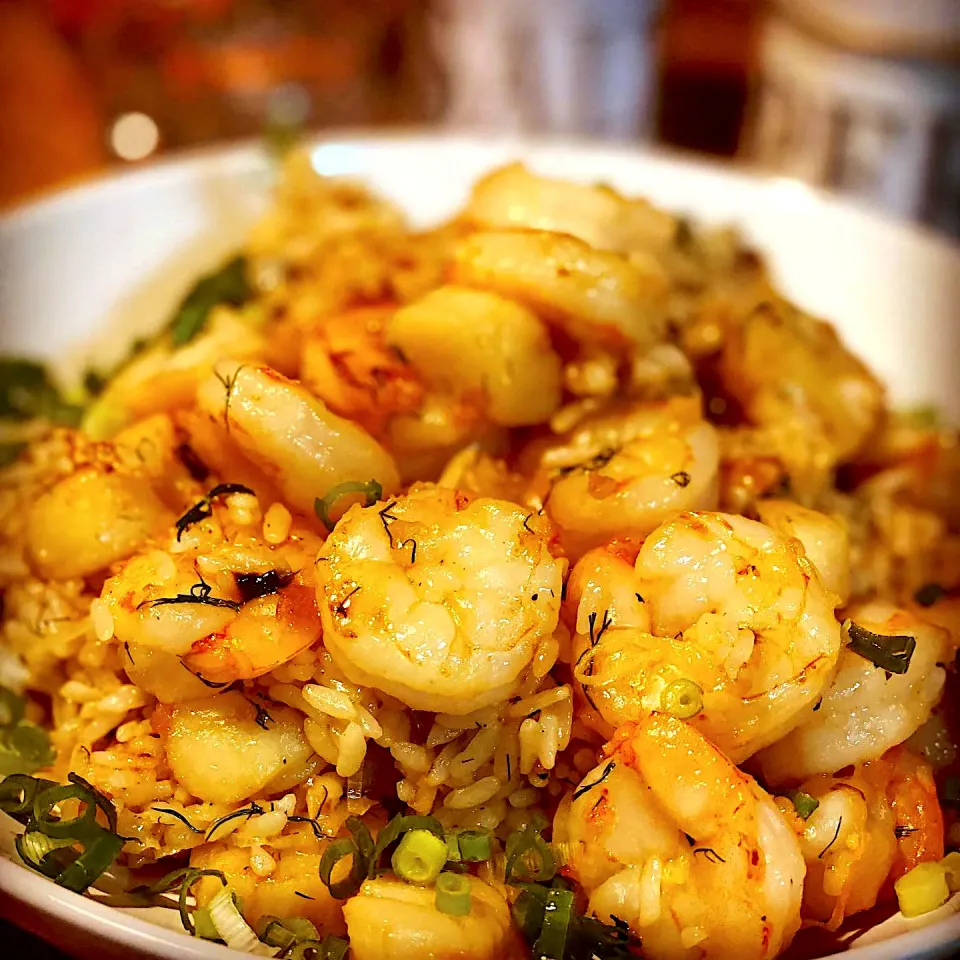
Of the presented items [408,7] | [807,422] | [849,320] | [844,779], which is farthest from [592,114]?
[844,779]

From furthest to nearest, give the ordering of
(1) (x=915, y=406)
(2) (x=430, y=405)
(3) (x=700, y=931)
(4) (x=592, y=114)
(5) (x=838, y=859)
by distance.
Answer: (4) (x=592, y=114) → (1) (x=915, y=406) → (2) (x=430, y=405) → (5) (x=838, y=859) → (3) (x=700, y=931)

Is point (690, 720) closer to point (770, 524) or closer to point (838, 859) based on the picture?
point (838, 859)

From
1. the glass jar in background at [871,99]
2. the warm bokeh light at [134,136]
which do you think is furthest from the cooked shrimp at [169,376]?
the glass jar in background at [871,99]

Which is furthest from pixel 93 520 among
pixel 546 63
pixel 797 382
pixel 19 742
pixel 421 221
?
pixel 546 63

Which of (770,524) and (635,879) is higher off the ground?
(770,524)

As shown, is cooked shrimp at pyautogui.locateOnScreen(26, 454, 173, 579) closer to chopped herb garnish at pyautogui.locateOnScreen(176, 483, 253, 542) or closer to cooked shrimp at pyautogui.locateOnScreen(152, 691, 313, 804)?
chopped herb garnish at pyautogui.locateOnScreen(176, 483, 253, 542)

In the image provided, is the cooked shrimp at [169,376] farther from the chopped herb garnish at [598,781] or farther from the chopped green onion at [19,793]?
the chopped herb garnish at [598,781]
